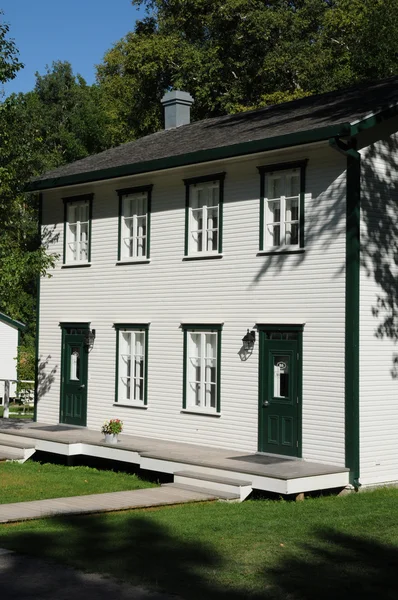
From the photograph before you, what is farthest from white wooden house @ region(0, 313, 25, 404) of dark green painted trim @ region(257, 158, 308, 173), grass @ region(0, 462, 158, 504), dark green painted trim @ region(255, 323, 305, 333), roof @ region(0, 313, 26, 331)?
dark green painted trim @ region(257, 158, 308, 173)

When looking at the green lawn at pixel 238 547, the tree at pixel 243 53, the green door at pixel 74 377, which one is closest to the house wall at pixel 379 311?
the green lawn at pixel 238 547

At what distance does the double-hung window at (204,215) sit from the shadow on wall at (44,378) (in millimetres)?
5443

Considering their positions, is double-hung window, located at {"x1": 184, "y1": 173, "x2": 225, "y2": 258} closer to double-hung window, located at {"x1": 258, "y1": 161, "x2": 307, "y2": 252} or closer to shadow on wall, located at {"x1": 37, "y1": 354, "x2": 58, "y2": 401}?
double-hung window, located at {"x1": 258, "y1": 161, "x2": 307, "y2": 252}

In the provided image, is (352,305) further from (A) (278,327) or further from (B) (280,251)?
(B) (280,251)

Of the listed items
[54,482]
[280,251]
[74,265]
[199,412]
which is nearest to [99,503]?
[54,482]

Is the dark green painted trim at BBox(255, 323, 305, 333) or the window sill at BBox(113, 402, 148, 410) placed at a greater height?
the dark green painted trim at BBox(255, 323, 305, 333)

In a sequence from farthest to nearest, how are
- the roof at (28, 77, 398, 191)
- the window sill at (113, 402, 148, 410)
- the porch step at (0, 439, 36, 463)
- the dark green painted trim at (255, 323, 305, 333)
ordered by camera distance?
the window sill at (113, 402, 148, 410) < the porch step at (0, 439, 36, 463) < the dark green painted trim at (255, 323, 305, 333) < the roof at (28, 77, 398, 191)

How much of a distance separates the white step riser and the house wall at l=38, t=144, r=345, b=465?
6.21 feet

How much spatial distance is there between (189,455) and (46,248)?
26.0 feet

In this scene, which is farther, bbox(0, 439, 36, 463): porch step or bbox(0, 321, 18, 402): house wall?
bbox(0, 321, 18, 402): house wall

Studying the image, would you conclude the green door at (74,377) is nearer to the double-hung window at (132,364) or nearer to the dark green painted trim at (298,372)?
the double-hung window at (132,364)

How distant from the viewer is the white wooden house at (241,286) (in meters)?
15.9

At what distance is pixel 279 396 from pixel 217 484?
2.50 meters

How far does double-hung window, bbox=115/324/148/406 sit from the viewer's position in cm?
1995
